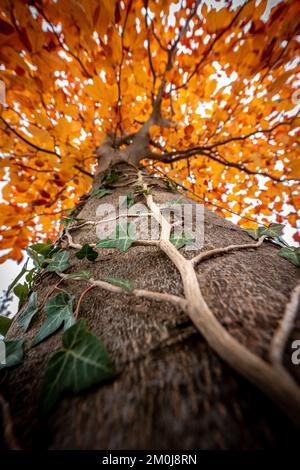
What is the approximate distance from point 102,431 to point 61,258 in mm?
565

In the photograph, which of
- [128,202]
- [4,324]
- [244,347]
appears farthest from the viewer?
[128,202]

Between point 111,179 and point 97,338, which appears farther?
point 111,179

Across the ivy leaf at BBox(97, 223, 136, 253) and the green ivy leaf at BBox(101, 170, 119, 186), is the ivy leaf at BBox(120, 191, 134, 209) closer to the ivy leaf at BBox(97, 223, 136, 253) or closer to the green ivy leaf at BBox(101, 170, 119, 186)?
the ivy leaf at BBox(97, 223, 136, 253)

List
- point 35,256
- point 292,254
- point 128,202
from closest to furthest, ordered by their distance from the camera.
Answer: point 292,254
point 35,256
point 128,202

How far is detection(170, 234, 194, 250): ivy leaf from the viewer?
53cm

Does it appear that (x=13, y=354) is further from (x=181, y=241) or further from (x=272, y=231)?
(x=272, y=231)

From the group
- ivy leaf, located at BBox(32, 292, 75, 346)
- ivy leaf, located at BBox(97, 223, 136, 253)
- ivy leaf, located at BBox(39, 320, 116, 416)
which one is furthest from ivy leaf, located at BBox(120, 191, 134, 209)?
ivy leaf, located at BBox(39, 320, 116, 416)

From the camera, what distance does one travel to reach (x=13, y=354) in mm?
410

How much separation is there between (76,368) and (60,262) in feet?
1.43

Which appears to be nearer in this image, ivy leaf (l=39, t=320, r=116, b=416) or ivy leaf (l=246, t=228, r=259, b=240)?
ivy leaf (l=39, t=320, r=116, b=416)

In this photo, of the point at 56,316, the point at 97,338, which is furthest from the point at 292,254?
the point at 56,316

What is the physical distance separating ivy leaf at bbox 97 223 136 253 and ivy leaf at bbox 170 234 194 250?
0.14 meters

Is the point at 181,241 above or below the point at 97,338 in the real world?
above

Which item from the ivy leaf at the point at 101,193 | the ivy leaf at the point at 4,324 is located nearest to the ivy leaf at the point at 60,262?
the ivy leaf at the point at 4,324
